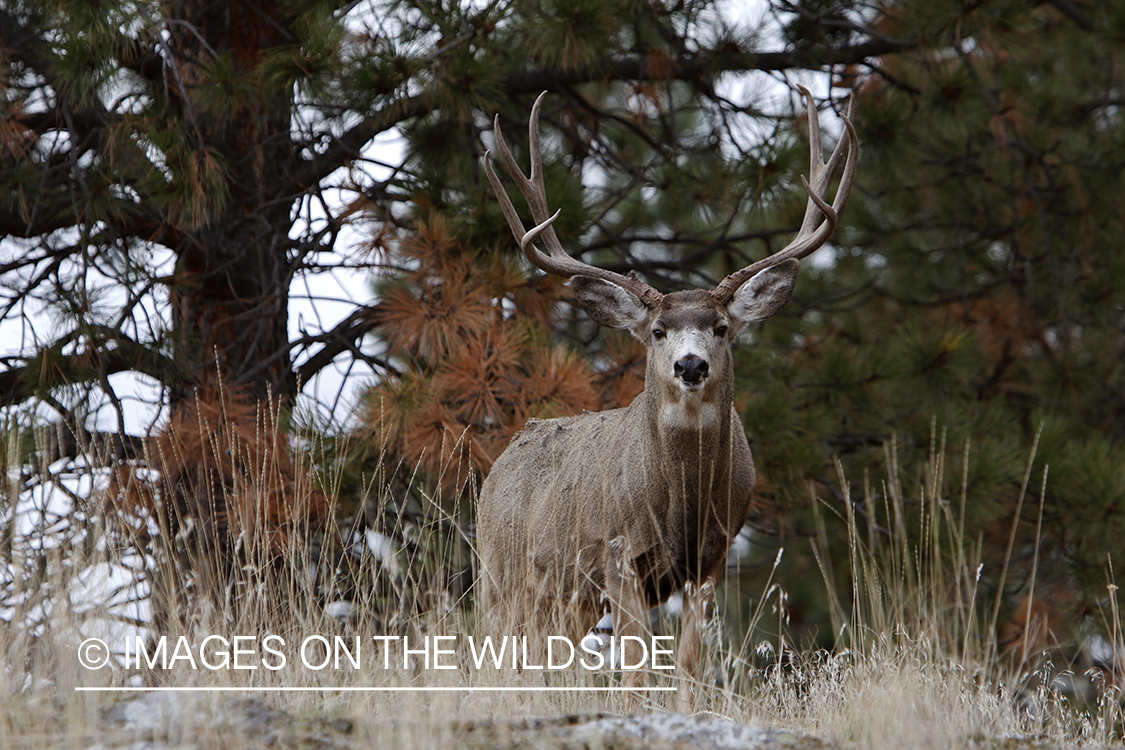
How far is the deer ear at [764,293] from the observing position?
5.10 meters

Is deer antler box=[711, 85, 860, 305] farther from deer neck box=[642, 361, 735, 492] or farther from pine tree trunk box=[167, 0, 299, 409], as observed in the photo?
pine tree trunk box=[167, 0, 299, 409]

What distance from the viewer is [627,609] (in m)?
4.75

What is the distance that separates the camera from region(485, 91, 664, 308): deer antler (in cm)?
511

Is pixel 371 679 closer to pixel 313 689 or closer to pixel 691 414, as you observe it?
pixel 313 689

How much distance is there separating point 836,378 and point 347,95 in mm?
3590

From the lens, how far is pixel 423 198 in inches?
251

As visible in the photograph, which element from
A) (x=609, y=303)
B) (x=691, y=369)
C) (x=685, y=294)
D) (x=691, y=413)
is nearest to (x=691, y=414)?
(x=691, y=413)

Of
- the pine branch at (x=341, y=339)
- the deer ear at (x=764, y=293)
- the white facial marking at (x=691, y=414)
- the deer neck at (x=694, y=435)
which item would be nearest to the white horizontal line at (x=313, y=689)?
the deer neck at (x=694, y=435)

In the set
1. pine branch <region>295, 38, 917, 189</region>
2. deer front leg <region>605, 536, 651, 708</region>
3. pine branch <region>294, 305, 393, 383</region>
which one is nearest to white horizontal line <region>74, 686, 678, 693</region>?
deer front leg <region>605, 536, 651, 708</region>

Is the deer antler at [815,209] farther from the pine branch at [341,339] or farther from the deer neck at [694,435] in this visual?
the pine branch at [341,339]

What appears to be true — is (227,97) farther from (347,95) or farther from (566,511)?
(566,511)

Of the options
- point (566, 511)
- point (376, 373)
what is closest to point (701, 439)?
point (566, 511)

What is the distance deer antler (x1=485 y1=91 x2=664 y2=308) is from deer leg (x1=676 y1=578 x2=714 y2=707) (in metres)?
1.22

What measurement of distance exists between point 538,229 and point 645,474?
1096mm
